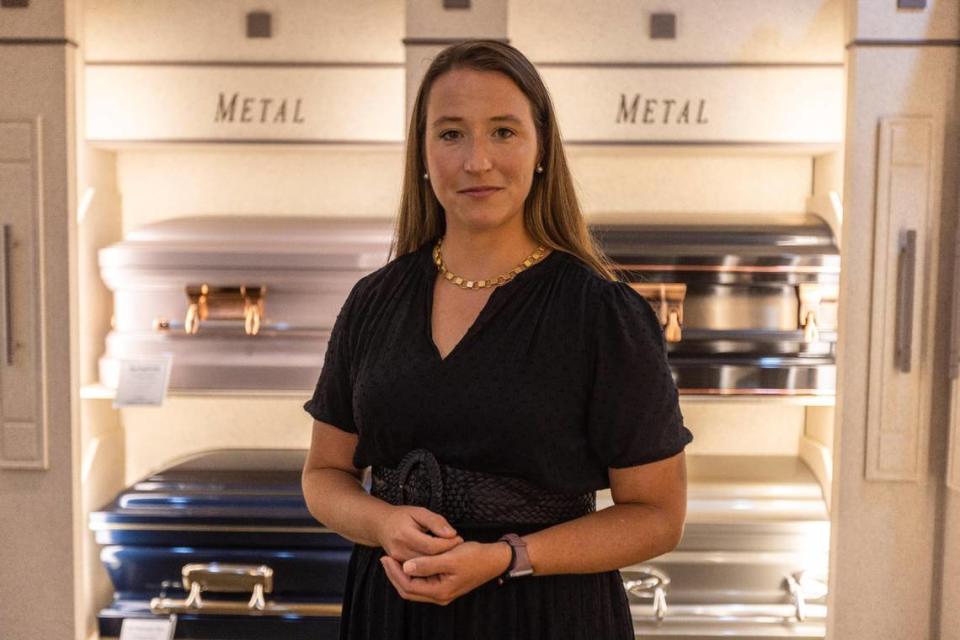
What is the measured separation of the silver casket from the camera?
89.1 inches

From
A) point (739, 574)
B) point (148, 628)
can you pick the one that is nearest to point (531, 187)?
point (739, 574)

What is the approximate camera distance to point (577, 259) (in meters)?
1.12

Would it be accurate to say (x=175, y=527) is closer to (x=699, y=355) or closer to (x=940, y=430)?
(x=699, y=355)

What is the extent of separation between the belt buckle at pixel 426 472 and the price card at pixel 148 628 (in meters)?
1.41

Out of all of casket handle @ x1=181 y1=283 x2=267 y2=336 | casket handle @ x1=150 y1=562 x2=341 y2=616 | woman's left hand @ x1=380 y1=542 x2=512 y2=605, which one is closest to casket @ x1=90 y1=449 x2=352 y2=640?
casket handle @ x1=150 y1=562 x2=341 y2=616

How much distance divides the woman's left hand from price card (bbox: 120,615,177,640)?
146 cm

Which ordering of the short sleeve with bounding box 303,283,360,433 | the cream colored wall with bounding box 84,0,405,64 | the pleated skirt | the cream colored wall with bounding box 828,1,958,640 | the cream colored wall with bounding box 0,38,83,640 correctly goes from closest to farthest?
the pleated skirt
the short sleeve with bounding box 303,283,360,433
the cream colored wall with bounding box 828,1,958,640
the cream colored wall with bounding box 0,38,83,640
the cream colored wall with bounding box 84,0,405,64

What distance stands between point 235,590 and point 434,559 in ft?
4.65

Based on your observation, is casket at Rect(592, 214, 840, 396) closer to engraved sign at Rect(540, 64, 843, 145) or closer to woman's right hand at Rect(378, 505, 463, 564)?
engraved sign at Rect(540, 64, 843, 145)

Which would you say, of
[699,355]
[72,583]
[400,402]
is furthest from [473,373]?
[72,583]

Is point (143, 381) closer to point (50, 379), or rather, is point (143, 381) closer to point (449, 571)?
point (50, 379)

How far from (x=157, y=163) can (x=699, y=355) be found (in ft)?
5.22

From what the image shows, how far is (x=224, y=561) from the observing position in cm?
223

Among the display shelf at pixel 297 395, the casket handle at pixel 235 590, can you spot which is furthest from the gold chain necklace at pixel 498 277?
the casket handle at pixel 235 590
